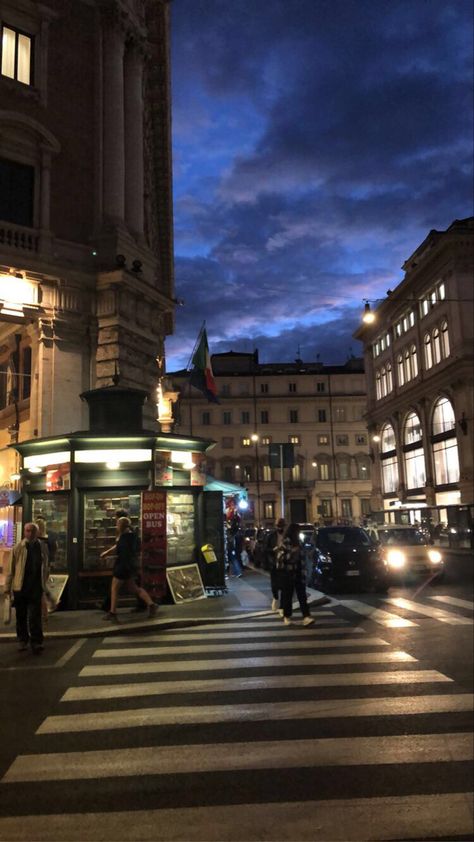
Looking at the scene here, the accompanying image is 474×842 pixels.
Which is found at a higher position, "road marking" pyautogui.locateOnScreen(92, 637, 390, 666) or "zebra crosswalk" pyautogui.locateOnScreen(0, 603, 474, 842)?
"road marking" pyautogui.locateOnScreen(92, 637, 390, 666)

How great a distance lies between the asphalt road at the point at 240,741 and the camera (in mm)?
4148

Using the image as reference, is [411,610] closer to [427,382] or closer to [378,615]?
[378,615]

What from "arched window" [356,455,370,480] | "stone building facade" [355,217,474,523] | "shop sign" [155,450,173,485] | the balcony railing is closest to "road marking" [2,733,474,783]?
"shop sign" [155,450,173,485]

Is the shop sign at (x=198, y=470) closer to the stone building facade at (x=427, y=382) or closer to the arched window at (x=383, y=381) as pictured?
the stone building facade at (x=427, y=382)

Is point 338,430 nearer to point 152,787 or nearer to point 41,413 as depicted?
point 41,413

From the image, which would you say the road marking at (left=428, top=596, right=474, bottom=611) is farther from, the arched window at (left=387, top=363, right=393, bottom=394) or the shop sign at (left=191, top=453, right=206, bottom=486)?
the arched window at (left=387, top=363, right=393, bottom=394)

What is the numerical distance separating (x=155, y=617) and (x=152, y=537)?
6.89 ft

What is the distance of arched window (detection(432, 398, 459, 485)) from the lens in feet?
169

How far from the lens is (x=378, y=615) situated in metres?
12.8

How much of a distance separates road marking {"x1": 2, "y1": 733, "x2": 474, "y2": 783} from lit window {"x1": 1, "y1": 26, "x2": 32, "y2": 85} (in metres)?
22.0

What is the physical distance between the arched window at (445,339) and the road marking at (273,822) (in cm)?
5128

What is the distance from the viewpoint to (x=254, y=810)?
13.9ft

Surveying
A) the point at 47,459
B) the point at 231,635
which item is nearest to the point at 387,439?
the point at 47,459

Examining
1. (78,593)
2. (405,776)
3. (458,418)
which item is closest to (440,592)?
(78,593)
